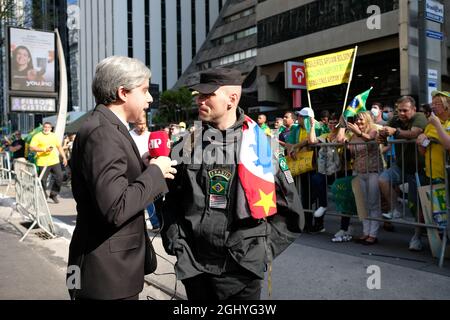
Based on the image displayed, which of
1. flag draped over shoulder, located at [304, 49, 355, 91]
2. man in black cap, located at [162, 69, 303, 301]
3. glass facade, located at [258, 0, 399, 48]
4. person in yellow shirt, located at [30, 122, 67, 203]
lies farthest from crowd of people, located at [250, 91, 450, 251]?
glass facade, located at [258, 0, 399, 48]

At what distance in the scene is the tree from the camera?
44.3 m

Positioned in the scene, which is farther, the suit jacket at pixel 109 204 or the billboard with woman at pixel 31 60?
the billboard with woman at pixel 31 60

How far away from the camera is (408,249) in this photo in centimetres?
561

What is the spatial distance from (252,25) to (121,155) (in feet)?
157

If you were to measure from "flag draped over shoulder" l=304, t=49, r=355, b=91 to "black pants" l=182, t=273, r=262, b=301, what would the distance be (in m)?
5.21

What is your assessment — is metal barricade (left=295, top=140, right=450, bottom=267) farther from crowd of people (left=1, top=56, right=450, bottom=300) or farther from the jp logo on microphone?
the jp logo on microphone

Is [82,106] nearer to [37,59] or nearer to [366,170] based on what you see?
[37,59]

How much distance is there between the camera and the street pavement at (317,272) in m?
4.03

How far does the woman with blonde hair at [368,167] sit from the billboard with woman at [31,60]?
10.5m

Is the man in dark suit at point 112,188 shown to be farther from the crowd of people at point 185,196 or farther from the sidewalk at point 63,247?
the sidewalk at point 63,247

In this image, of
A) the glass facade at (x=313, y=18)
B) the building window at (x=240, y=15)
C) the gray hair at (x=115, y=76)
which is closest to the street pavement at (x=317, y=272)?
the gray hair at (x=115, y=76)

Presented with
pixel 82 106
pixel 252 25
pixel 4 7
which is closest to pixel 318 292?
pixel 4 7

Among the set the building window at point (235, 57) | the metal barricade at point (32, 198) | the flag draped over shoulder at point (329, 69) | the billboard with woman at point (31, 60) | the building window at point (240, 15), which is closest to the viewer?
the flag draped over shoulder at point (329, 69)

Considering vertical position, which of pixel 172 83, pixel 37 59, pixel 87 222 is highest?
pixel 172 83
